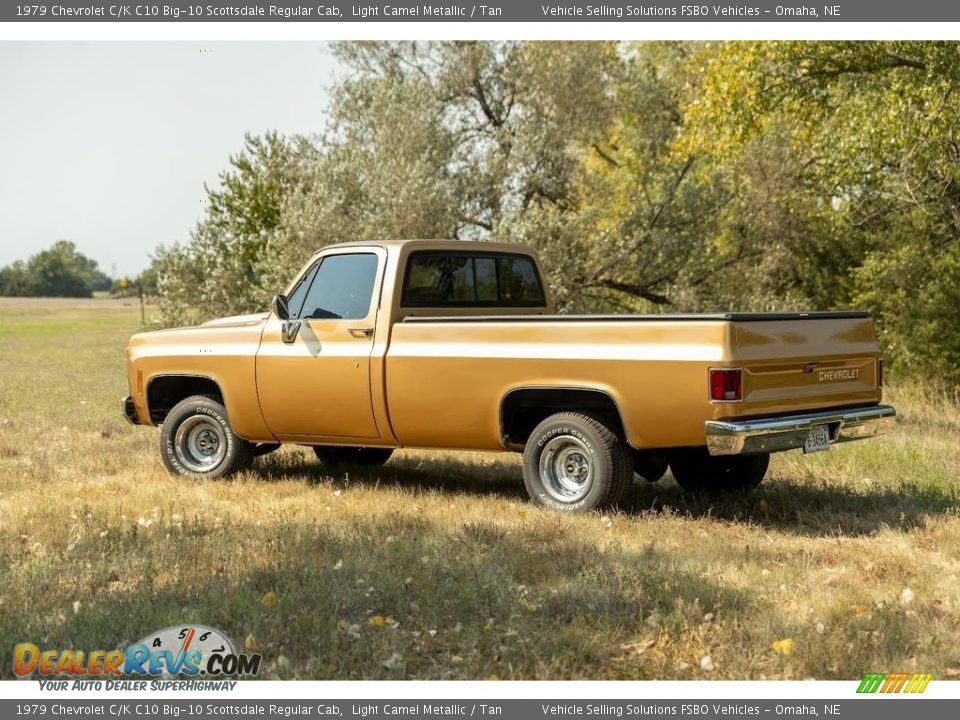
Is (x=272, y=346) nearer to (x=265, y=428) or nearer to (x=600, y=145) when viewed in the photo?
(x=265, y=428)

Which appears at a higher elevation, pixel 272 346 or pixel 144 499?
pixel 272 346

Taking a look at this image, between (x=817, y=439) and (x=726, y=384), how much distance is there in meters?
0.96

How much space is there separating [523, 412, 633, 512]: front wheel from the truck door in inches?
52.0

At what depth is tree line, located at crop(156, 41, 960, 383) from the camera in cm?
2042

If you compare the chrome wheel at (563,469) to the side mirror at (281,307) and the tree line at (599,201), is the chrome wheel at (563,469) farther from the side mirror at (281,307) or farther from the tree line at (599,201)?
the tree line at (599,201)

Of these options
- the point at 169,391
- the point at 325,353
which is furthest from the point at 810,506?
the point at 169,391

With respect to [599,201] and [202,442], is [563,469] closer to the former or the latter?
[202,442]

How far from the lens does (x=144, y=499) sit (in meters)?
8.94

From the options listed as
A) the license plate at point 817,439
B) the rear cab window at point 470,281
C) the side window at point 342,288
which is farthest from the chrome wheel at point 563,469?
the side window at point 342,288

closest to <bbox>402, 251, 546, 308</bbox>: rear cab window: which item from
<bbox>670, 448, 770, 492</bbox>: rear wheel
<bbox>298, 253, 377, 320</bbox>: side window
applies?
<bbox>298, 253, 377, 320</bbox>: side window

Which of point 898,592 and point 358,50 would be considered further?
point 358,50

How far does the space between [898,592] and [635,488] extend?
11.1ft

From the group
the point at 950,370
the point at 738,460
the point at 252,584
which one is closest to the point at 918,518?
the point at 738,460

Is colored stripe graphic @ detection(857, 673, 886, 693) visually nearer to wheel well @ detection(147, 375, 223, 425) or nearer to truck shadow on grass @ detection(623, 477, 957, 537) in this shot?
truck shadow on grass @ detection(623, 477, 957, 537)
